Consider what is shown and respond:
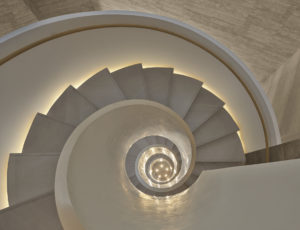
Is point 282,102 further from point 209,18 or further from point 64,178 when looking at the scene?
point 64,178

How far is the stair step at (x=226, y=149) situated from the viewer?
4.32 meters

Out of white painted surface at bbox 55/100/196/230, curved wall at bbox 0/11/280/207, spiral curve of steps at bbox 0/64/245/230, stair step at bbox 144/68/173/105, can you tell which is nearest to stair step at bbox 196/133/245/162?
spiral curve of steps at bbox 0/64/245/230

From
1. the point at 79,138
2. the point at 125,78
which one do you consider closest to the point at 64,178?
the point at 79,138

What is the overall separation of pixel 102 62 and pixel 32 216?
2.61m

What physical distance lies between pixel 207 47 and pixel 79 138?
2.25 meters

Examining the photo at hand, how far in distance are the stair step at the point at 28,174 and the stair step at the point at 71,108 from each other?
875mm

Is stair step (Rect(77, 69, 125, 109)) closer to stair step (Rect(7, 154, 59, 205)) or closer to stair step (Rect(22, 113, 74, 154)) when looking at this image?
stair step (Rect(22, 113, 74, 154))

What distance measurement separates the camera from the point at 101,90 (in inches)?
173

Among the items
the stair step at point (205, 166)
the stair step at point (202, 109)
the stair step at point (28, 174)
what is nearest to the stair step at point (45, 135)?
the stair step at point (28, 174)

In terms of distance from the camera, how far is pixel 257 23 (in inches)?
161

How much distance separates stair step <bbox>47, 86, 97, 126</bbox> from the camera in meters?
4.09

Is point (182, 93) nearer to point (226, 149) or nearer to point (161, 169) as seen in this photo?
point (226, 149)

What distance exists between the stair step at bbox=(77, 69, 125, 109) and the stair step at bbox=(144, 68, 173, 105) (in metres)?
0.56

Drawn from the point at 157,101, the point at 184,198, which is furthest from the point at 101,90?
the point at 184,198
